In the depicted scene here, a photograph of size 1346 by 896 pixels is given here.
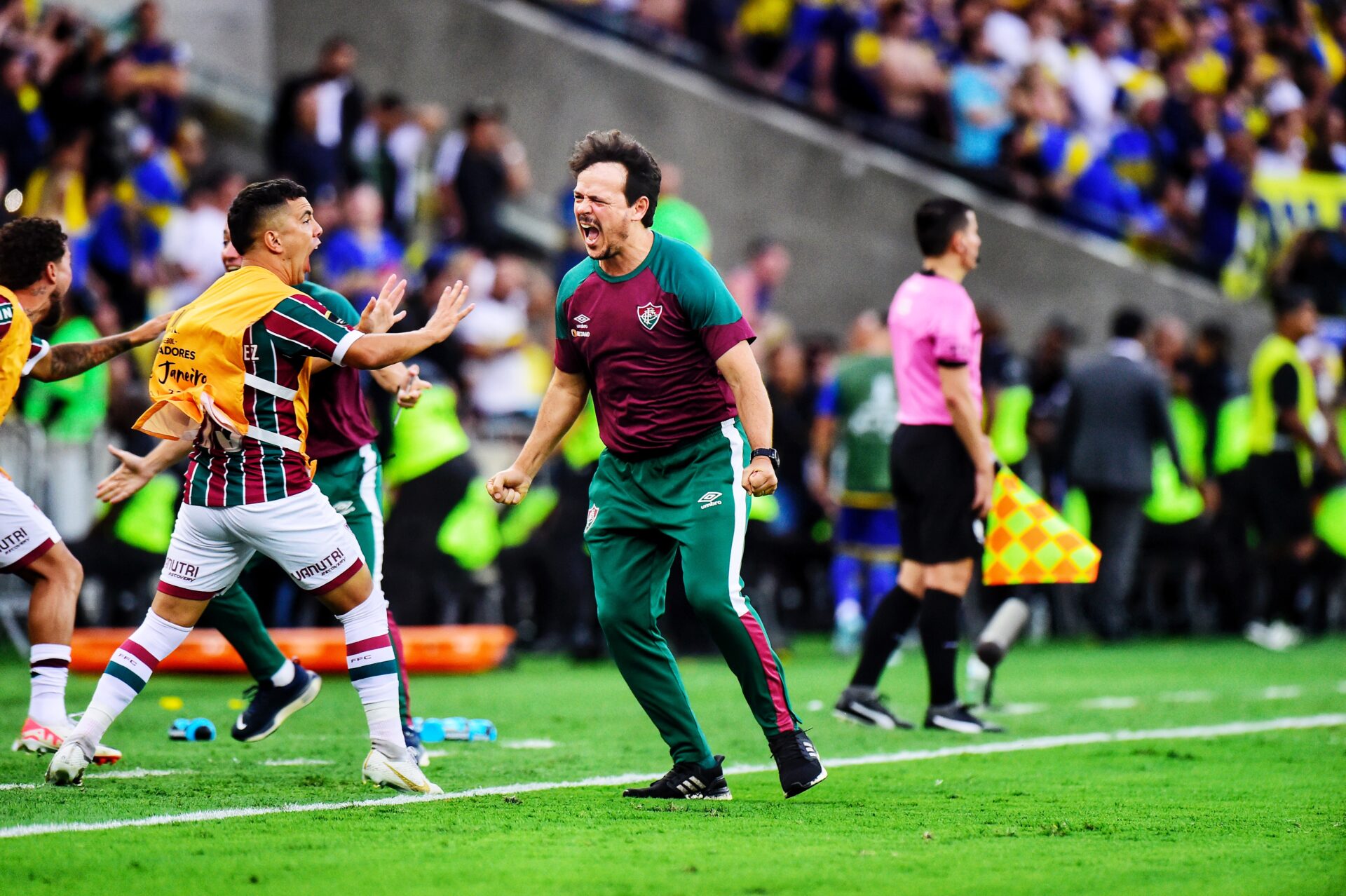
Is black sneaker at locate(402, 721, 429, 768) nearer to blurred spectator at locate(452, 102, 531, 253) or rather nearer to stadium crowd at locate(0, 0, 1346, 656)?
stadium crowd at locate(0, 0, 1346, 656)

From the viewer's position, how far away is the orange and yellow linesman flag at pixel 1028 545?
338 inches

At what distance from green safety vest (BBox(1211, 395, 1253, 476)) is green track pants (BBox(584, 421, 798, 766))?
35.8 ft

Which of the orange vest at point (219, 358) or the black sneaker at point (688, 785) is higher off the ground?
the orange vest at point (219, 358)

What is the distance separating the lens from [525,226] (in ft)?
58.9

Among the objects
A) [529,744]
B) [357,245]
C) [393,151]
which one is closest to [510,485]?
[529,744]

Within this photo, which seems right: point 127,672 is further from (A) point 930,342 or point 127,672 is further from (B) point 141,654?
(A) point 930,342

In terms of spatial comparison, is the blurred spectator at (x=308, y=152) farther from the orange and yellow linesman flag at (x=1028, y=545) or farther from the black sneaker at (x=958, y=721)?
the black sneaker at (x=958, y=721)

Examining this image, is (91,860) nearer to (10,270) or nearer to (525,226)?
(10,270)

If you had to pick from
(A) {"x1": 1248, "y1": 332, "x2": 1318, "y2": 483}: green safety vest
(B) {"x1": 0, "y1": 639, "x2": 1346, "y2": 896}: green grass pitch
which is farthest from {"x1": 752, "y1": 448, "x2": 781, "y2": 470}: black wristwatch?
(A) {"x1": 1248, "y1": 332, "x2": 1318, "y2": 483}: green safety vest

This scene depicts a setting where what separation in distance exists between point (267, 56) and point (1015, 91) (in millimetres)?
8024

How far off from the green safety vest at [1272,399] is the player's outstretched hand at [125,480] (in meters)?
10.2

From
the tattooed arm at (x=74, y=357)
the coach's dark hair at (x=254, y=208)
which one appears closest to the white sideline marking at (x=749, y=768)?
the coach's dark hair at (x=254, y=208)

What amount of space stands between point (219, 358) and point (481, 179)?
1028 cm

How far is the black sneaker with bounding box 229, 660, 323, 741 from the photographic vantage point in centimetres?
771
